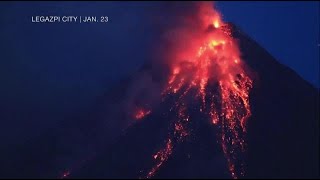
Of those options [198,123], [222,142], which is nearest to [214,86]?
[198,123]

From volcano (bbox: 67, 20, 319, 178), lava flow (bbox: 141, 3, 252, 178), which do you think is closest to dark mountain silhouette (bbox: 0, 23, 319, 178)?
volcano (bbox: 67, 20, 319, 178)

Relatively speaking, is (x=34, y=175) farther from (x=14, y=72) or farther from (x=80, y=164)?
(x=14, y=72)

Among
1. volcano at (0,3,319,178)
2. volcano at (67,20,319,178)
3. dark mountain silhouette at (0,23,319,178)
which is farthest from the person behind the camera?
volcano at (0,3,319,178)

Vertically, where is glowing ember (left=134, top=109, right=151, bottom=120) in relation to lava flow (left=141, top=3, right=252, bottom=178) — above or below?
below

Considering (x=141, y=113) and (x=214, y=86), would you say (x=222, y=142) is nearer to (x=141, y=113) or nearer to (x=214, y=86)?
(x=214, y=86)

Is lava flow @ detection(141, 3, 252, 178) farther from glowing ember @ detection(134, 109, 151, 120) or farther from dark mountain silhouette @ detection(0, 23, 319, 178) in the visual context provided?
glowing ember @ detection(134, 109, 151, 120)

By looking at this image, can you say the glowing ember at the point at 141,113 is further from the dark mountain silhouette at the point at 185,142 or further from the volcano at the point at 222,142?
the dark mountain silhouette at the point at 185,142
